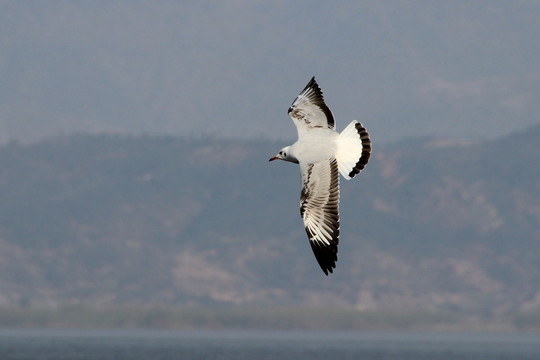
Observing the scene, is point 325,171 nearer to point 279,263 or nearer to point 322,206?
point 322,206

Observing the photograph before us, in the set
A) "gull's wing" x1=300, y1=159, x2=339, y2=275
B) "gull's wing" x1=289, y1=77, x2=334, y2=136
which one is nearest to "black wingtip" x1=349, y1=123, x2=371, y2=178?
"gull's wing" x1=300, y1=159, x2=339, y2=275

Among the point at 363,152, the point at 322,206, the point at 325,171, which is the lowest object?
the point at 322,206

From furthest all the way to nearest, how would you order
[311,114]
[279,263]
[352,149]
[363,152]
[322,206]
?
[279,263] → [311,114] → [322,206] → [352,149] → [363,152]

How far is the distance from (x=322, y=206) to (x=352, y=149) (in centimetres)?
120

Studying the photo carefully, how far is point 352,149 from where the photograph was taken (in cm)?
2130

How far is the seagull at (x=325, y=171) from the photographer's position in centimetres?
2127

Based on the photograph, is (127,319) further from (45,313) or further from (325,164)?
(325,164)

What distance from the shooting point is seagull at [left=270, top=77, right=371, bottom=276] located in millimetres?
21266

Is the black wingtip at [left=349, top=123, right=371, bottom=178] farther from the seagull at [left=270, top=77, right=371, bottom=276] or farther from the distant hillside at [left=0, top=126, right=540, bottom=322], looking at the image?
the distant hillside at [left=0, top=126, right=540, bottom=322]

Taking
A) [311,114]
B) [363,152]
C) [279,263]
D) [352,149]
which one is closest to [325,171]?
[352,149]

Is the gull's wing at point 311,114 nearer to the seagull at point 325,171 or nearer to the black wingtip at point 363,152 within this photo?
the seagull at point 325,171

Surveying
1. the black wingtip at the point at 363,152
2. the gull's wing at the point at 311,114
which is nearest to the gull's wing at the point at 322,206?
the black wingtip at the point at 363,152

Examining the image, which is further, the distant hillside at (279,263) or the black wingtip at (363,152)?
the distant hillside at (279,263)

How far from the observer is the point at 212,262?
185000 millimetres
